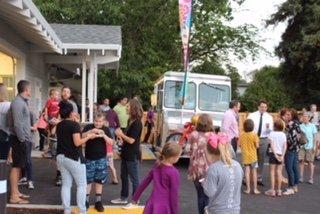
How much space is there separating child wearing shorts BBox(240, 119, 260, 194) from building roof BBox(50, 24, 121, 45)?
5.51 m

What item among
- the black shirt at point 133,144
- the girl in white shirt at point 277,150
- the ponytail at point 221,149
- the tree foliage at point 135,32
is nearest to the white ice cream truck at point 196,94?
the girl in white shirt at point 277,150

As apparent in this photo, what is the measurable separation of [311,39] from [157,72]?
8181mm

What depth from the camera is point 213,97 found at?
16688mm

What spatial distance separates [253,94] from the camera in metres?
48.8

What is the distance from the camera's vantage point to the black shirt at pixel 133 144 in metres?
8.80

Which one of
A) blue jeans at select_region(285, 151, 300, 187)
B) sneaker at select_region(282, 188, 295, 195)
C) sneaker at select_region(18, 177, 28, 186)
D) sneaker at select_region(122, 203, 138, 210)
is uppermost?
blue jeans at select_region(285, 151, 300, 187)

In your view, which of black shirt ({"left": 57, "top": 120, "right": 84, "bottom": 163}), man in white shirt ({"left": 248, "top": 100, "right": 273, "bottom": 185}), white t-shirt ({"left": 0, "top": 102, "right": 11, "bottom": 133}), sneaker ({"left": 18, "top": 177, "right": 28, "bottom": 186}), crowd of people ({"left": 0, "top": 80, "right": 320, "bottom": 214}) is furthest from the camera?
A: man in white shirt ({"left": 248, "top": 100, "right": 273, "bottom": 185})

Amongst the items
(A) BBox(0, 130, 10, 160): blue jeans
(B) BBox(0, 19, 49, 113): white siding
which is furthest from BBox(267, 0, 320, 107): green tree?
(A) BBox(0, 130, 10, 160): blue jeans

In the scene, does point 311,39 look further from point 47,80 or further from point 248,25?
point 47,80

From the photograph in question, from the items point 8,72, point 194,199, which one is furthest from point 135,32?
point 194,199

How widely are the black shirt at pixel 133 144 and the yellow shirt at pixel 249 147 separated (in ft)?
10.8

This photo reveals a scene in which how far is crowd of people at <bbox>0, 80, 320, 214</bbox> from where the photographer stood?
19.0 feet

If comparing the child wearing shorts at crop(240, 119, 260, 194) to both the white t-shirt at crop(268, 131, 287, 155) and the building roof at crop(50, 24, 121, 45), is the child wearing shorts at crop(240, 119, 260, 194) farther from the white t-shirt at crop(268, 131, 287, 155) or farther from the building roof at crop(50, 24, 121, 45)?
the building roof at crop(50, 24, 121, 45)

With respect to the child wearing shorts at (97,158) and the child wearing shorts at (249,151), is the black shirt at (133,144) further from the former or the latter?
the child wearing shorts at (249,151)
